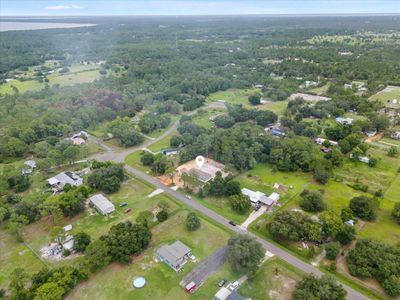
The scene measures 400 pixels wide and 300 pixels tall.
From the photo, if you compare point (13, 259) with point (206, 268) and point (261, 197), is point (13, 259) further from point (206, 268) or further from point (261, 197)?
point (261, 197)

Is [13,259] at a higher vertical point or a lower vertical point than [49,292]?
lower

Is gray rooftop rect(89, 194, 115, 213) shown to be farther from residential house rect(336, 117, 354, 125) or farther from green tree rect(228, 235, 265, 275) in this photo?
residential house rect(336, 117, 354, 125)

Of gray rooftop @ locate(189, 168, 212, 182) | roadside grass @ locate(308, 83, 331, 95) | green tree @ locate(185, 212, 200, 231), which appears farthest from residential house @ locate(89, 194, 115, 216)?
→ roadside grass @ locate(308, 83, 331, 95)

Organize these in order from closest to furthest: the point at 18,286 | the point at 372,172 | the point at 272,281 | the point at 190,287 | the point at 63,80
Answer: the point at 18,286
the point at 190,287
the point at 272,281
the point at 372,172
the point at 63,80

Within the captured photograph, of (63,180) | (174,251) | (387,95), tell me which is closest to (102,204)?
(63,180)

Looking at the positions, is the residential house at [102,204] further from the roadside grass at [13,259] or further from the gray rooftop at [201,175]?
the gray rooftop at [201,175]

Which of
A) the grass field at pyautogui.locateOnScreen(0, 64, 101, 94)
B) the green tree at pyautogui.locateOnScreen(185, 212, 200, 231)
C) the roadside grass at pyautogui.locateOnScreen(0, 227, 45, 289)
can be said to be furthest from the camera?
the grass field at pyautogui.locateOnScreen(0, 64, 101, 94)

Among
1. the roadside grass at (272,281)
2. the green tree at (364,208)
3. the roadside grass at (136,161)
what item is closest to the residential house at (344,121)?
the green tree at (364,208)
